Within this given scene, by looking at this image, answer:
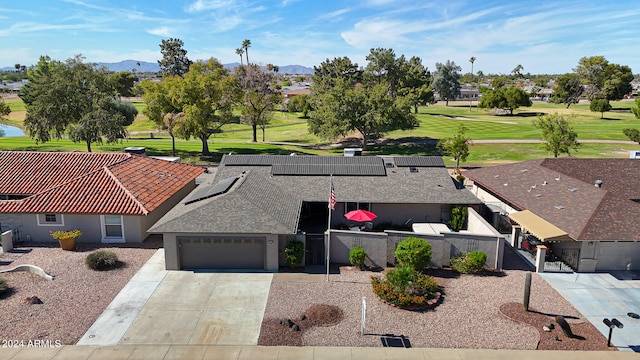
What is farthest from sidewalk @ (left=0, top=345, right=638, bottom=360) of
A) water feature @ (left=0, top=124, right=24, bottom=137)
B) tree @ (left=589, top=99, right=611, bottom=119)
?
tree @ (left=589, top=99, right=611, bottom=119)

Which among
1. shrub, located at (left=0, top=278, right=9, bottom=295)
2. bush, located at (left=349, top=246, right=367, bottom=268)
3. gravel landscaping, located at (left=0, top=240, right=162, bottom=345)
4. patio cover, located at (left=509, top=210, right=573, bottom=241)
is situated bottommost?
gravel landscaping, located at (left=0, top=240, right=162, bottom=345)

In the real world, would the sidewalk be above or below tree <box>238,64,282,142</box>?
below

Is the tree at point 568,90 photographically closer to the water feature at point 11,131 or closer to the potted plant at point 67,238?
the potted plant at point 67,238

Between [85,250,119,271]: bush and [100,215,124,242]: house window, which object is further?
[100,215,124,242]: house window

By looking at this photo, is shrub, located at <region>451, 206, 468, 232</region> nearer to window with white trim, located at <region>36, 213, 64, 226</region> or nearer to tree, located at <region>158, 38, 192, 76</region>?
window with white trim, located at <region>36, 213, 64, 226</region>

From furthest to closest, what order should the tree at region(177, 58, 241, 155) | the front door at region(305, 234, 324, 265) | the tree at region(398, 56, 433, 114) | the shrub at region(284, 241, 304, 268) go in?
the tree at region(398, 56, 433, 114)
the tree at region(177, 58, 241, 155)
the front door at region(305, 234, 324, 265)
the shrub at region(284, 241, 304, 268)

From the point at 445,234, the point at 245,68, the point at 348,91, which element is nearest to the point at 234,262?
the point at 445,234

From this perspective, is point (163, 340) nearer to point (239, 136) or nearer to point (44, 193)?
point (44, 193)
